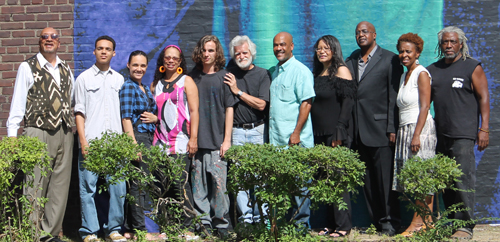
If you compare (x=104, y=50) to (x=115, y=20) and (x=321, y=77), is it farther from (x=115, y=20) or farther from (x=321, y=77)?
(x=321, y=77)

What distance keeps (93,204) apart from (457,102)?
3.95m

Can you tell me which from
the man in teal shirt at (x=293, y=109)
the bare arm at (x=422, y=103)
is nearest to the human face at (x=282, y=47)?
the man in teal shirt at (x=293, y=109)

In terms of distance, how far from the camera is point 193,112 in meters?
4.85

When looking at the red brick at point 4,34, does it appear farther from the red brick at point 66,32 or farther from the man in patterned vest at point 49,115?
the man in patterned vest at point 49,115

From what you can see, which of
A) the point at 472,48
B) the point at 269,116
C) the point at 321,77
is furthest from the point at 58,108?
the point at 472,48

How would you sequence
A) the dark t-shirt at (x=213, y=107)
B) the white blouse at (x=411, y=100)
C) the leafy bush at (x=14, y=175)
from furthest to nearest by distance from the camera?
the dark t-shirt at (x=213, y=107), the white blouse at (x=411, y=100), the leafy bush at (x=14, y=175)

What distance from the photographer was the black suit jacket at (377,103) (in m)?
5.04

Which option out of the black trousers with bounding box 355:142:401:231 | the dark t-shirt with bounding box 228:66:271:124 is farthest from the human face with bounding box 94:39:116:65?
the black trousers with bounding box 355:142:401:231

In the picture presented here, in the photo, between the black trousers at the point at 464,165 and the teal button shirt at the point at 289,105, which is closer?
the black trousers at the point at 464,165

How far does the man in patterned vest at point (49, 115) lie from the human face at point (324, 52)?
2.72 m

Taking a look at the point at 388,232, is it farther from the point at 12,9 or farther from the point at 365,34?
the point at 12,9

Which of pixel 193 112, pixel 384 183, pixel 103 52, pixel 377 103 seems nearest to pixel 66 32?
pixel 103 52

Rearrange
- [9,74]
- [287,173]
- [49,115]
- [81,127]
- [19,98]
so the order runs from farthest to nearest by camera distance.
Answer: [9,74] → [81,127] → [49,115] → [19,98] → [287,173]

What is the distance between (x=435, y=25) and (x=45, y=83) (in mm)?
4415
